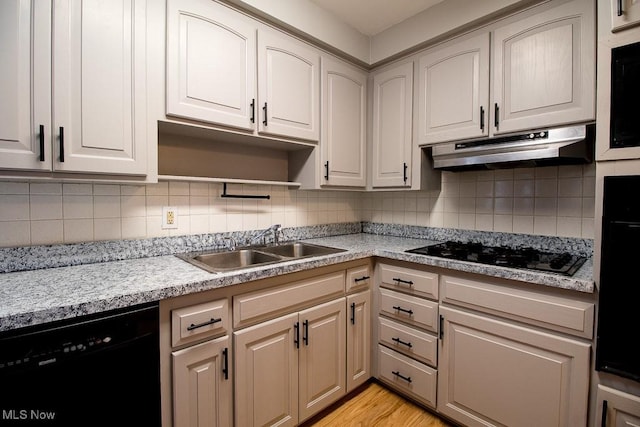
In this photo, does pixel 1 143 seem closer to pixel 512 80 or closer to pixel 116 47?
pixel 116 47

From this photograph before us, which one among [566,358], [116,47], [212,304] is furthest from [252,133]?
[566,358]

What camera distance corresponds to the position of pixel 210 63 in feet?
4.92

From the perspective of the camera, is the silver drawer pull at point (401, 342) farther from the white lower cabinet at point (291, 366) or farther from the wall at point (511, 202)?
the wall at point (511, 202)

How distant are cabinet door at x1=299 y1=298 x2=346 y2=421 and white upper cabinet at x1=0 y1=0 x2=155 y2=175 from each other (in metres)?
1.09

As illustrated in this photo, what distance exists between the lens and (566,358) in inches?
49.5

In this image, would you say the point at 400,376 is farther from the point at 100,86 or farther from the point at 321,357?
the point at 100,86

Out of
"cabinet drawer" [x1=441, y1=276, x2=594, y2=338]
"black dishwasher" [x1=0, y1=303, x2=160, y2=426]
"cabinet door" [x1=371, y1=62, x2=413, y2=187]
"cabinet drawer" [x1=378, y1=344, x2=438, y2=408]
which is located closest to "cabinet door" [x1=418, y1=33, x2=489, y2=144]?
"cabinet door" [x1=371, y1=62, x2=413, y2=187]

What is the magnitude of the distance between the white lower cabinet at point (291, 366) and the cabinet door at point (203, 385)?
0.05 metres

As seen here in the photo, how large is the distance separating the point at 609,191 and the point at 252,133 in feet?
5.25

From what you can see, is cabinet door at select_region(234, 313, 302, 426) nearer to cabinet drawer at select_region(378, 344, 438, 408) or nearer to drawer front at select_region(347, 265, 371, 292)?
drawer front at select_region(347, 265, 371, 292)

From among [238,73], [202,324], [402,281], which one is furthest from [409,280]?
[238,73]

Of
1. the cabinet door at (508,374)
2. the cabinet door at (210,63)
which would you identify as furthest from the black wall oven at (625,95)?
the cabinet door at (210,63)

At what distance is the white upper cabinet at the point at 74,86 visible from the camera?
105cm

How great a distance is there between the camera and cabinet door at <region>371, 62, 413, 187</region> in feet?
6.93
